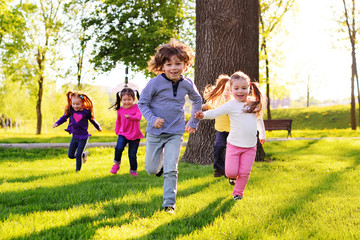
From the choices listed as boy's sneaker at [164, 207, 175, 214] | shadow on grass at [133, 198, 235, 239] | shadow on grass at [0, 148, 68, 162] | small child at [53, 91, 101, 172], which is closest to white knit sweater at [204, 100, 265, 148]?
shadow on grass at [133, 198, 235, 239]

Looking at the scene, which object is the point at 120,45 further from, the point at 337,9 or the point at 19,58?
the point at 337,9

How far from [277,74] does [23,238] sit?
1128 inches

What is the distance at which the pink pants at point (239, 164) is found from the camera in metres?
4.75

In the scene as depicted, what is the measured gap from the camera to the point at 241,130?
4.79m

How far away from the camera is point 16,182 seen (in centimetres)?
591

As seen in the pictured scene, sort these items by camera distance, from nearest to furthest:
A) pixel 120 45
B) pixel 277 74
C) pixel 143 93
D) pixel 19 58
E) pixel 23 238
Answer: pixel 23 238
pixel 143 93
pixel 120 45
pixel 19 58
pixel 277 74

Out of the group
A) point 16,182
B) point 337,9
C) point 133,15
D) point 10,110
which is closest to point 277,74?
point 337,9

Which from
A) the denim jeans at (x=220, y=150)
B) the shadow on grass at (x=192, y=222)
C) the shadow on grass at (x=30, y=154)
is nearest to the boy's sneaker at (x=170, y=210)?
the shadow on grass at (x=192, y=222)

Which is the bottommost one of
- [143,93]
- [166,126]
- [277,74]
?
[166,126]

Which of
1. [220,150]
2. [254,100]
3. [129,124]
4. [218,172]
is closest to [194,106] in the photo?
[254,100]

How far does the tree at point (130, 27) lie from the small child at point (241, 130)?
16.7m

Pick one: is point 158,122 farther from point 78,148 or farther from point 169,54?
point 78,148

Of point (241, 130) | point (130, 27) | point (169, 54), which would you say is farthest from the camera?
point (130, 27)

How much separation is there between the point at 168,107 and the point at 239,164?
1.43 metres
